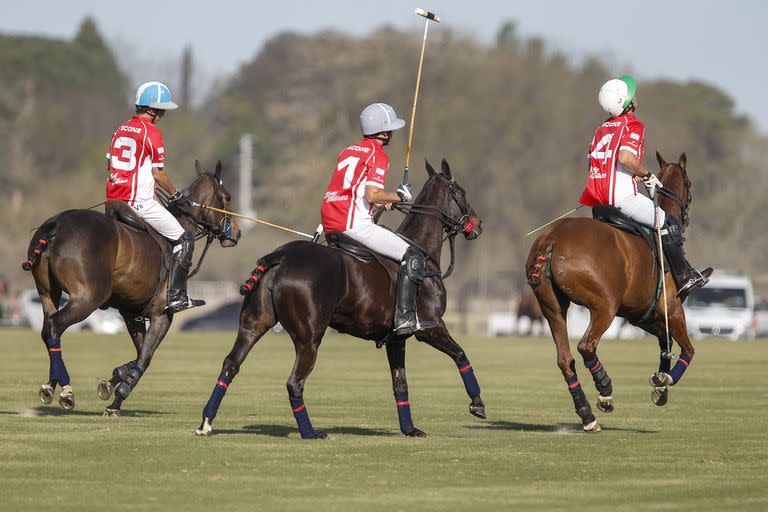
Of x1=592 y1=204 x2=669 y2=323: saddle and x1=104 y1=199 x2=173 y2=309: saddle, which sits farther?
x1=104 y1=199 x2=173 y2=309: saddle

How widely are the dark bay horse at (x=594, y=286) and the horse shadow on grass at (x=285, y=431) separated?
1728 millimetres

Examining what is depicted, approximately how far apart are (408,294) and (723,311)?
110 feet

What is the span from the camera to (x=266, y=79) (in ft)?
367

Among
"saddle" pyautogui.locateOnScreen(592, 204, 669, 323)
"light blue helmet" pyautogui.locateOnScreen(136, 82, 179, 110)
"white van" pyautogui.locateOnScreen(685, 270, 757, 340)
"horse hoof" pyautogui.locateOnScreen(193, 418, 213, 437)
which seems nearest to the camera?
"horse hoof" pyautogui.locateOnScreen(193, 418, 213, 437)

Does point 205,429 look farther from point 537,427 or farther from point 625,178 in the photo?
point 625,178

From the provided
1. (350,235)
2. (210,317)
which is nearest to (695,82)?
(210,317)

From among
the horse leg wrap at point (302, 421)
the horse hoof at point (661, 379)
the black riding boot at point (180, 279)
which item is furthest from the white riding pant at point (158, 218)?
the horse hoof at point (661, 379)

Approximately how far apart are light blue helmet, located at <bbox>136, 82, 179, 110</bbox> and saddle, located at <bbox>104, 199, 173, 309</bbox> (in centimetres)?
103

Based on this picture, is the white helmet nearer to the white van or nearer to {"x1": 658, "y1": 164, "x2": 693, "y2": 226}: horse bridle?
{"x1": 658, "y1": 164, "x2": 693, "y2": 226}: horse bridle

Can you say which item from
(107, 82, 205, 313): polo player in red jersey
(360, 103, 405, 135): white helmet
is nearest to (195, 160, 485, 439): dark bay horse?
(360, 103, 405, 135): white helmet

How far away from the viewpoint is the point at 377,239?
43.7 feet

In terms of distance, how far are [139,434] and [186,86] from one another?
381 ft

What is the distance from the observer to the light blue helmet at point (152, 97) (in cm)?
1560

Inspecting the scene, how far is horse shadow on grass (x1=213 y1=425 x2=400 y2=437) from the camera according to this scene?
13.5 meters
